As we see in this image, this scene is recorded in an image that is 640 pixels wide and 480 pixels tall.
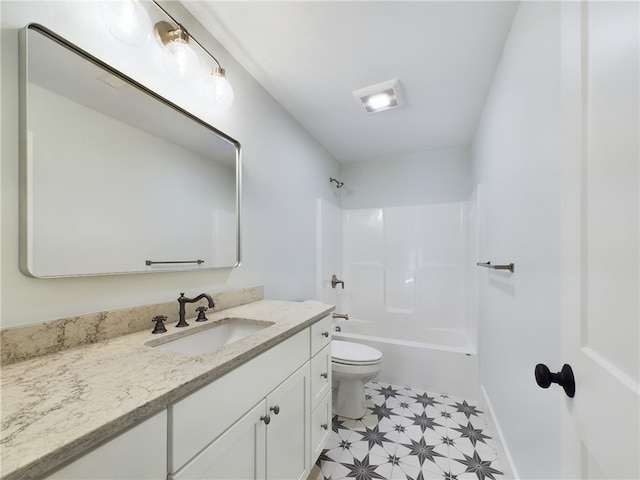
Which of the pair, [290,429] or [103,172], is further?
[290,429]

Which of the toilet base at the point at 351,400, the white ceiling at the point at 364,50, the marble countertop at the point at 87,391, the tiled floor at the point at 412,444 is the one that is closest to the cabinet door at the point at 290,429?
the marble countertop at the point at 87,391

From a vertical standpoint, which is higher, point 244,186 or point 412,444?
point 244,186

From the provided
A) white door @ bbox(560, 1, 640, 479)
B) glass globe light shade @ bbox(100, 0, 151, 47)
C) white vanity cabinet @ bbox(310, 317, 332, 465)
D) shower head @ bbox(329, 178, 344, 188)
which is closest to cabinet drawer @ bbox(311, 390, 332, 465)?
white vanity cabinet @ bbox(310, 317, 332, 465)

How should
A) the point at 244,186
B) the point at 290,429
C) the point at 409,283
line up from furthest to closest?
the point at 409,283, the point at 244,186, the point at 290,429

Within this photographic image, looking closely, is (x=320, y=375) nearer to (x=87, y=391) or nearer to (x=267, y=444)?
(x=267, y=444)

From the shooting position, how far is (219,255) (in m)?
1.45

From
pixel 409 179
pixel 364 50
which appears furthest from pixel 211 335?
pixel 409 179

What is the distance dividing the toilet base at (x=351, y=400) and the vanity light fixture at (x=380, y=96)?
2058mm

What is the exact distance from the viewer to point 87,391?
59 centimetres

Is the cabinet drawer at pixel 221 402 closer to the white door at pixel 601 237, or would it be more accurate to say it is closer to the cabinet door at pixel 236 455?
the cabinet door at pixel 236 455

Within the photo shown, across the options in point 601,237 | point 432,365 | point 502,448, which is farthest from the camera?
point 432,365

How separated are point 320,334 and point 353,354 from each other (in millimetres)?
739

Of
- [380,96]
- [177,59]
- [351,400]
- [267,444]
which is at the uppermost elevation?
[380,96]

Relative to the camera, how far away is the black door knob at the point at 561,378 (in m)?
0.56
